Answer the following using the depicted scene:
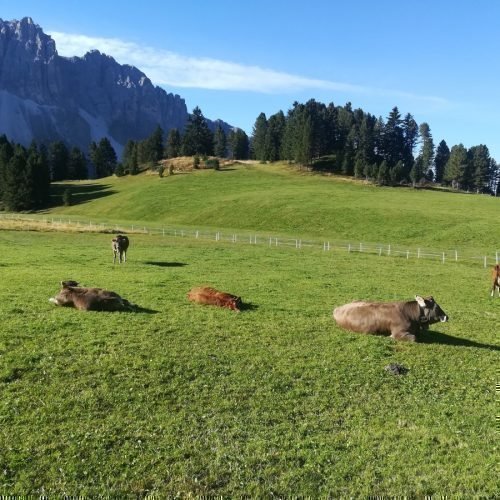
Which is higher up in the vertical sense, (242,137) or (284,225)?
(242,137)

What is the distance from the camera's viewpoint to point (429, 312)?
13.4 m

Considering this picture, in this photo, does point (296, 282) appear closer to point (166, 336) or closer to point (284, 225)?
point (166, 336)

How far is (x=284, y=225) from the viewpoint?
70.9 metres

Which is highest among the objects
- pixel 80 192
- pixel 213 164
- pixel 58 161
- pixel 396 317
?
pixel 58 161

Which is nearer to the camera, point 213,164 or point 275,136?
point 213,164

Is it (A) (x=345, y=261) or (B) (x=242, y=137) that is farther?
(B) (x=242, y=137)

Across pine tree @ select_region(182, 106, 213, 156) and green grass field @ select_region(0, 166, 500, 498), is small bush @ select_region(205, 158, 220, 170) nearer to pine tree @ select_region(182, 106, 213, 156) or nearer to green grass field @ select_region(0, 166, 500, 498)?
pine tree @ select_region(182, 106, 213, 156)

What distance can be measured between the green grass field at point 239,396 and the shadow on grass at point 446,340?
84 mm

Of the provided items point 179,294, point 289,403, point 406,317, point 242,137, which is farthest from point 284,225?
point 242,137

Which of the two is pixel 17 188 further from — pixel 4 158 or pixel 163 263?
pixel 163 263

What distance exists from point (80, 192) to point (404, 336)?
4313 inches

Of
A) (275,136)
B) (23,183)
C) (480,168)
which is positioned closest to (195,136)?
(275,136)

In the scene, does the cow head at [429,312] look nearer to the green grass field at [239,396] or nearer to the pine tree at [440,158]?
the green grass field at [239,396]

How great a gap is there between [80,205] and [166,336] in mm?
93976
